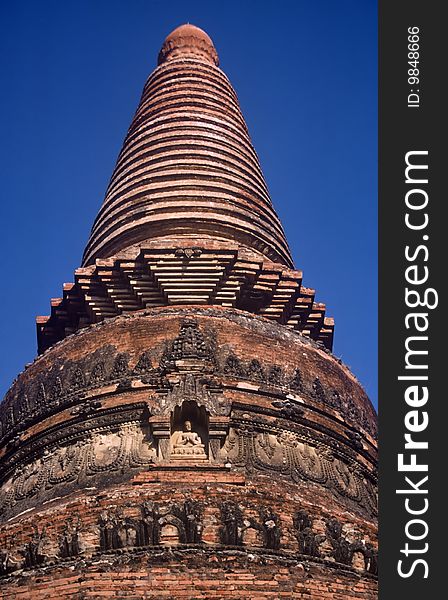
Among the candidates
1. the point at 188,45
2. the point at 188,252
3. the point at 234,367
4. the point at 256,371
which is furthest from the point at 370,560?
the point at 188,45

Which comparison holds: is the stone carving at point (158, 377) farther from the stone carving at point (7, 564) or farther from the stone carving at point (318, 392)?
the stone carving at point (7, 564)

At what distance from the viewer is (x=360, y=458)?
13.8 m

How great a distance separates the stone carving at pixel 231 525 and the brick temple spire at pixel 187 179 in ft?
18.5

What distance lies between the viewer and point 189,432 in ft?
41.1

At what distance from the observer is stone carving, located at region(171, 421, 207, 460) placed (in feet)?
40.1

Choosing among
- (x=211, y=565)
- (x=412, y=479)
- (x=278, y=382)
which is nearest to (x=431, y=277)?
(x=412, y=479)

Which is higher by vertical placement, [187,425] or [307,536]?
[187,425]

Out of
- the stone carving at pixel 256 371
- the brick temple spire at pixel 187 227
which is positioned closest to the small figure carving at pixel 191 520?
the stone carving at pixel 256 371

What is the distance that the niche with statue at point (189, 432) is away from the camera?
40.1 feet

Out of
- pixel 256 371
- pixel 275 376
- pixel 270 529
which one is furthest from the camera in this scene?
pixel 275 376

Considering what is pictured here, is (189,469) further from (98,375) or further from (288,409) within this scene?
(98,375)

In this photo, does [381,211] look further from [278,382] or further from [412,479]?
[278,382]

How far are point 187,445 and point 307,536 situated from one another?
2071mm

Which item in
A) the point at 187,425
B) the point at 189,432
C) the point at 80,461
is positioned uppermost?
the point at 187,425
